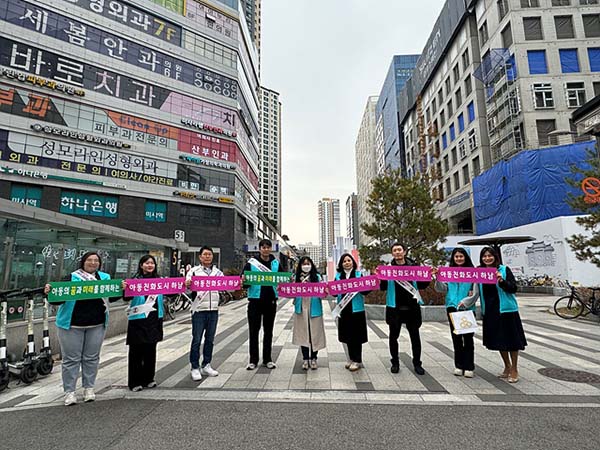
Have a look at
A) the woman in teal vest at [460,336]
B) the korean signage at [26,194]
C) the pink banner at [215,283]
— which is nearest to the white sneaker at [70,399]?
the pink banner at [215,283]

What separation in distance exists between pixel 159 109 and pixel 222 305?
20610 millimetres

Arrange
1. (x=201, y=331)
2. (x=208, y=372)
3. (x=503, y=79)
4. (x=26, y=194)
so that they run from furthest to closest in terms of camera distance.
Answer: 1. (x=503, y=79)
2. (x=26, y=194)
3. (x=208, y=372)
4. (x=201, y=331)

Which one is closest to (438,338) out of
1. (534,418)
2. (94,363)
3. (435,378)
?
(435,378)

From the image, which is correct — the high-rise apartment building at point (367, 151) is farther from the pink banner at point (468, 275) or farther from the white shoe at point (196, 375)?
the white shoe at point (196, 375)

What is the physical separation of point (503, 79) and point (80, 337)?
113 ft

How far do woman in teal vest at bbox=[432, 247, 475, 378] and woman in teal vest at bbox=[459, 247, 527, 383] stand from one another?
21 centimetres

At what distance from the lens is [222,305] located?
16.3m

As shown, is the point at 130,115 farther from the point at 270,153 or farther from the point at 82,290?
the point at 270,153

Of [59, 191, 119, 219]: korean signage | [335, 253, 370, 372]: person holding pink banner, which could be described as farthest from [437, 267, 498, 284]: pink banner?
[59, 191, 119, 219]: korean signage

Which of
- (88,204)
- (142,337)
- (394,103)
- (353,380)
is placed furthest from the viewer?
(394,103)

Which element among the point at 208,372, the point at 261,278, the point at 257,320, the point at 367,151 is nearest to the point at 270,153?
the point at 367,151

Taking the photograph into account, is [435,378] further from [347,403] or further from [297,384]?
[297,384]

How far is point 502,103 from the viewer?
92.4 feet

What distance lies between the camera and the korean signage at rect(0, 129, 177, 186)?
23405 millimetres
